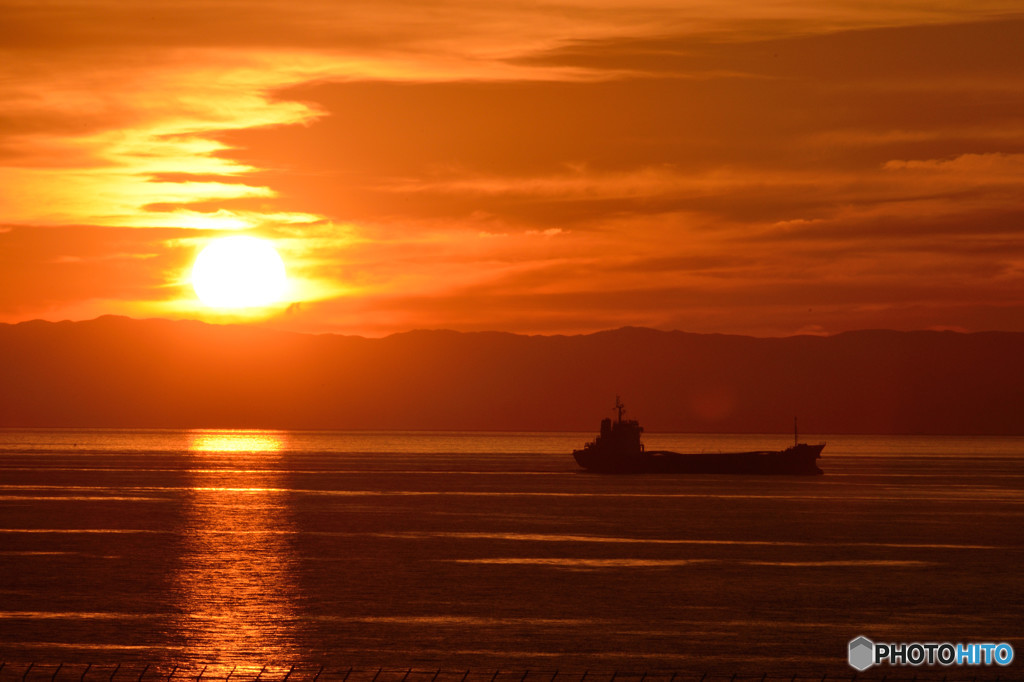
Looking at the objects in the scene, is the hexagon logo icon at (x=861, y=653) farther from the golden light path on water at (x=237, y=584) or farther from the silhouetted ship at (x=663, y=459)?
the silhouetted ship at (x=663, y=459)

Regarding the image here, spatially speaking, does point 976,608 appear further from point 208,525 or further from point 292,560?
point 208,525

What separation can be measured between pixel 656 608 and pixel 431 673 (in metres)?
14.0

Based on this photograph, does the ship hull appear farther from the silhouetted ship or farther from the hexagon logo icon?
the hexagon logo icon

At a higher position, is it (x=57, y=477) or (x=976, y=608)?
(x=57, y=477)

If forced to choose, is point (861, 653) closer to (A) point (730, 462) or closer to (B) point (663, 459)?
(B) point (663, 459)

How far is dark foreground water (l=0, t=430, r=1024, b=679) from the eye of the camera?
37.9 metres

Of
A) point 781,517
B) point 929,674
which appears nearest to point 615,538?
point 781,517

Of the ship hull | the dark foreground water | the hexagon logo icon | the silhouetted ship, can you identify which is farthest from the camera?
the ship hull

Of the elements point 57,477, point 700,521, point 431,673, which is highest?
point 57,477

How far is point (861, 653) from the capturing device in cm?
3647

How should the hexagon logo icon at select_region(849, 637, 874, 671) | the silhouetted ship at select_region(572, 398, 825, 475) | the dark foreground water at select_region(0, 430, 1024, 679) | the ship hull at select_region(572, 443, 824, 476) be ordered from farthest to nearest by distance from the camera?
the ship hull at select_region(572, 443, 824, 476) → the silhouetted ship at select_region(572, 398, 825, 475) → the dark foreground water at select_region(0, 430, 1024, 679) → the hexagon logo icon at select_region(849, 637, 874, 671)

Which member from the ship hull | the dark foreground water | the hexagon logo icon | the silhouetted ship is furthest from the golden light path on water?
the ship hull

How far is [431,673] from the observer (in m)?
33.9

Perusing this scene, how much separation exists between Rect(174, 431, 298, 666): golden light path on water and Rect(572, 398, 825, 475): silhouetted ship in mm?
63323
